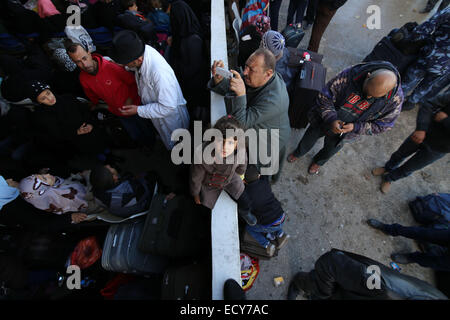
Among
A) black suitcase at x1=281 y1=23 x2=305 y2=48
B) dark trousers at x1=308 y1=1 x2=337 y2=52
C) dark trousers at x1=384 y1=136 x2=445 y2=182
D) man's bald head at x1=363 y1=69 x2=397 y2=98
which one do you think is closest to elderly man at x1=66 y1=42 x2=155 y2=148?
black suitcase at x1=281 y1=23 x2=305 y2=48

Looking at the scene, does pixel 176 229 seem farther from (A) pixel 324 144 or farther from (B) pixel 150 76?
(A) pixel 324 144

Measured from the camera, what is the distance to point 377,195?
3342 millimetres

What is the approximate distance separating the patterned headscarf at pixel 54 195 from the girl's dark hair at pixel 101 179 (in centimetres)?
39

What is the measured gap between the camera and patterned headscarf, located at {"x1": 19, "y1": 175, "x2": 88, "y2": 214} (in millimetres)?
2062

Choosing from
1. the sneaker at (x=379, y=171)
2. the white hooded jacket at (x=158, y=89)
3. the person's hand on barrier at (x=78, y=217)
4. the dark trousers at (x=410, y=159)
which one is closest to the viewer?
the white hooded jacket at (x=158, y=89)

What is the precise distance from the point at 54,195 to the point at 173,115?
1.55m

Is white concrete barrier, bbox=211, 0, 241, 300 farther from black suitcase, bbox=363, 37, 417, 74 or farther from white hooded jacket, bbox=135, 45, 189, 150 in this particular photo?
black suitcase, bbox=363, 37, 417, 74

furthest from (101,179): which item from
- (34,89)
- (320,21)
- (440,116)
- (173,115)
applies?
(320,21)

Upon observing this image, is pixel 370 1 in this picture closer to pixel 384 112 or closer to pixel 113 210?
pixel 384 112

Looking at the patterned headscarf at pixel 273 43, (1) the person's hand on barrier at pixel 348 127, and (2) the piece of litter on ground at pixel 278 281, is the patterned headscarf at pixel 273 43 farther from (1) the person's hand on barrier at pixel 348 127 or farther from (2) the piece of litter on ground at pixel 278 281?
(2) the piece of litter on ground at pixel 278 281

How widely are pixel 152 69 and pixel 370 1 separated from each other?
6.94 meters

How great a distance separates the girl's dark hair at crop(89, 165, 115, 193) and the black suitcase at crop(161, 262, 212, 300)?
1068 millimetres
